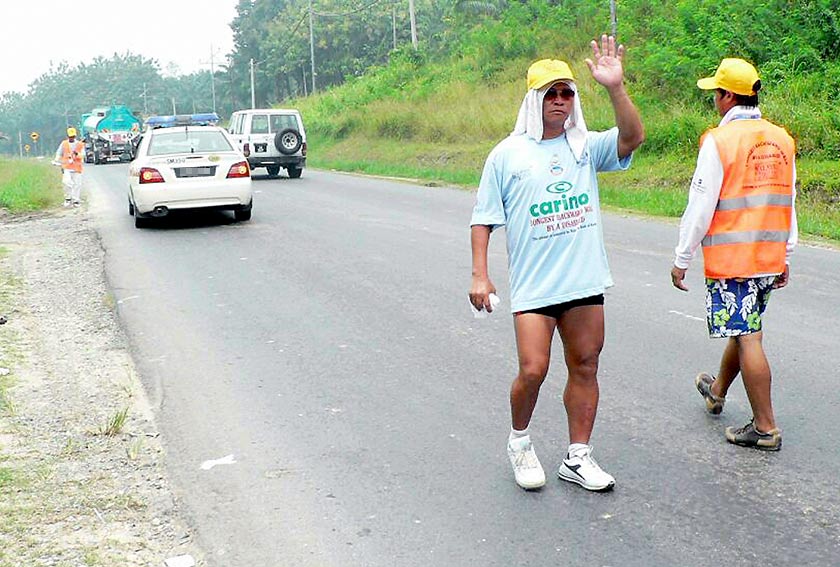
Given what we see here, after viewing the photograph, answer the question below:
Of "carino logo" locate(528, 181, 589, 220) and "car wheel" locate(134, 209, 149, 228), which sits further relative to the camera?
"car wheel" locate(134, 209, 149, 228)

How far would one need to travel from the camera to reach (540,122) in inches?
174

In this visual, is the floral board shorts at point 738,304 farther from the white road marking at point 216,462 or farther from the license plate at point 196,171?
the license plate at point 196,171

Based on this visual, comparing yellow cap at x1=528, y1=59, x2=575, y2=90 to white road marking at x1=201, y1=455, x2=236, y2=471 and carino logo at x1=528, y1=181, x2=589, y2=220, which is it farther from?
white road marking at x1=201, y1=455, x2=236, y2=471

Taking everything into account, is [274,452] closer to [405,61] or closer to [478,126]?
[478,126]

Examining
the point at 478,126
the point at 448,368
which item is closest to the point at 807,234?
the point at 448,368

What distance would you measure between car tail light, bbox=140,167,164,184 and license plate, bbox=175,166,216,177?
29 centimetres

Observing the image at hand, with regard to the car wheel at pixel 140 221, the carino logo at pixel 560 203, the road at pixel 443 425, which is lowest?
the road at pixel 443 425

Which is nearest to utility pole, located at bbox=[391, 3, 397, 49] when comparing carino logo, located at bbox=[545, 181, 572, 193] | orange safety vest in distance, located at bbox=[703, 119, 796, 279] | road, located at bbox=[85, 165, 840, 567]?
road, located at bbox=[85, 165, 840, 567]

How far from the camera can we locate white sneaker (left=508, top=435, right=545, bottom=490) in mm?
4621

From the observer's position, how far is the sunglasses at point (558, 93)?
4.39 metres

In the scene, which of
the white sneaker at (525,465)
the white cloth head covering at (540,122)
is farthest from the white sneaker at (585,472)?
the white cloth head covering at (540,122)

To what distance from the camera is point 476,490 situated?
15.3ft

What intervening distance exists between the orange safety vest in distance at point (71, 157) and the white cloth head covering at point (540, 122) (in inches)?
738

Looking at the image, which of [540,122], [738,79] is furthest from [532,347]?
[738,79]
